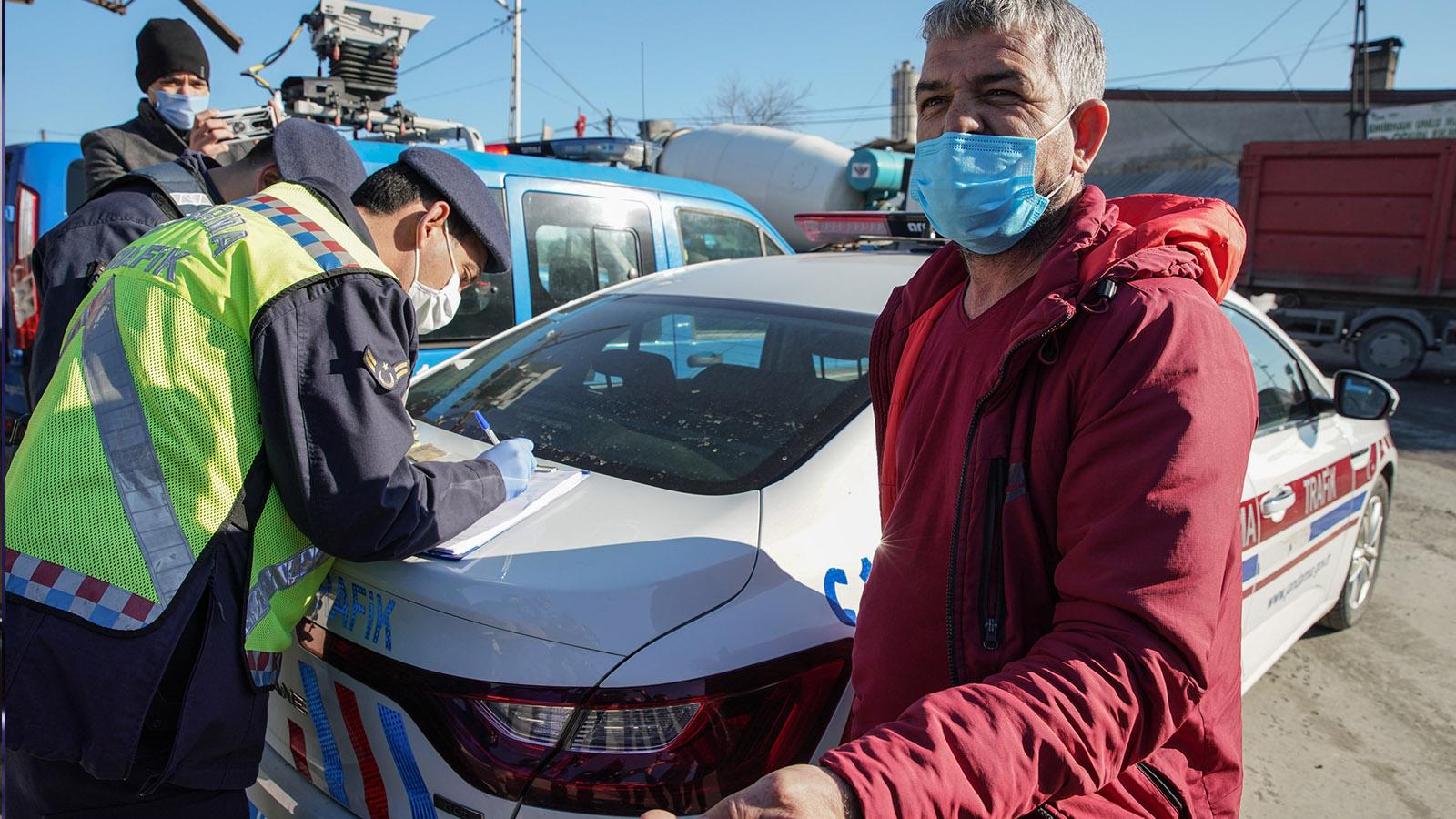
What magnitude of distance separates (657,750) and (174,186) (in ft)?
7.34

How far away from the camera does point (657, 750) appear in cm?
150

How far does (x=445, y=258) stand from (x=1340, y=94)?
76.5ft

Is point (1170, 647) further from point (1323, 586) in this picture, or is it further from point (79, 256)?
point (1323, 586)

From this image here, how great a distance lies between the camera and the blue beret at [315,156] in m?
2.06

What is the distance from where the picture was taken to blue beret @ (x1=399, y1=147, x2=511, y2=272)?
1926mm

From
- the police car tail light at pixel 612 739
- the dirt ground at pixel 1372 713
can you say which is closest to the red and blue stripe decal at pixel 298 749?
the police car tail light at pixel 612 739

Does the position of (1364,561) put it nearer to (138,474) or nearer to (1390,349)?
(138,474)

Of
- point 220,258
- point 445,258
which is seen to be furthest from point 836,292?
point 220,258

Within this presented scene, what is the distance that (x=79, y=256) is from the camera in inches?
99.1

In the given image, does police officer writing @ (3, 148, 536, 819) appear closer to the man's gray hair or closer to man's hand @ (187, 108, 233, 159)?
the man's gray hair

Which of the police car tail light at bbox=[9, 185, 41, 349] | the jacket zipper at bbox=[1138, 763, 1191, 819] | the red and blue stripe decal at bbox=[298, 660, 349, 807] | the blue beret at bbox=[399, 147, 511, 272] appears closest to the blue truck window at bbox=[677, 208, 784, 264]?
the police car tail light at bbox=[9, 185, 41, 349]

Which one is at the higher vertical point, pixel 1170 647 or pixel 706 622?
pixel 1170 647

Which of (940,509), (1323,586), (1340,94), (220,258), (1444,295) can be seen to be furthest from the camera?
(1340,94)

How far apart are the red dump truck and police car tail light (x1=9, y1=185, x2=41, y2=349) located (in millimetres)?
12312
